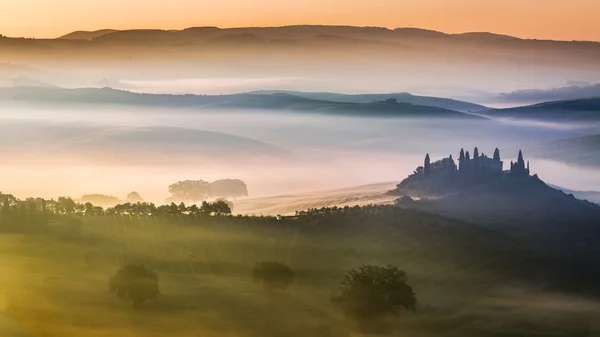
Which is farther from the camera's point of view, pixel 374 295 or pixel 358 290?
pixel 358 290

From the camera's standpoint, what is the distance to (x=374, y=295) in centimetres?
13650

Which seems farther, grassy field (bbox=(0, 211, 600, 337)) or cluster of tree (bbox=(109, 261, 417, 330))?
cluster of tree (bbox=(109, 261, 417, 330))

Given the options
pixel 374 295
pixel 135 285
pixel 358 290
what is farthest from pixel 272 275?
pixel 135 285

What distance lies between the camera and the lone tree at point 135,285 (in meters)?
125

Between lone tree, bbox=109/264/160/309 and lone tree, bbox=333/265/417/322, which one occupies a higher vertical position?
lone tree, bbox=109/264/160/309

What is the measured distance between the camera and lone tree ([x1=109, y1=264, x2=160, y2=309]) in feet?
411

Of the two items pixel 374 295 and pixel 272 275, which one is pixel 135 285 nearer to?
pixel 374 295

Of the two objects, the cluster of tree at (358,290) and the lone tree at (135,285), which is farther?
the cluster of tree at (358,290)

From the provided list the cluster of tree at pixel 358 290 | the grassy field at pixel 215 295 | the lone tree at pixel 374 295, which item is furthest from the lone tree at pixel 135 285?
the lone tree at pixel 374 295

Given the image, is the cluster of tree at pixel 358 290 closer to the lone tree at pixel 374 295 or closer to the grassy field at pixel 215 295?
the lone tree at pixel 374 295

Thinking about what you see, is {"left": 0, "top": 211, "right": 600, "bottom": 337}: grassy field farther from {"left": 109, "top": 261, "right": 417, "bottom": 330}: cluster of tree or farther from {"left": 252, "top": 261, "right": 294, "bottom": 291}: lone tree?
{"left": 252, "top": 261, "right": 294, "bottom": 291}: lone tree

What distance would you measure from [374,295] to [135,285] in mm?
36065

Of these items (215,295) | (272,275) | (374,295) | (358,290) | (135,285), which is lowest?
(374,295)

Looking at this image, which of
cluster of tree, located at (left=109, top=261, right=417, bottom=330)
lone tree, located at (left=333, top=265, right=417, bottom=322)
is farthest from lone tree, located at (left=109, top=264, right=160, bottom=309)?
lone tree, located at (left=333, top=265, right=417, bottom=322)
